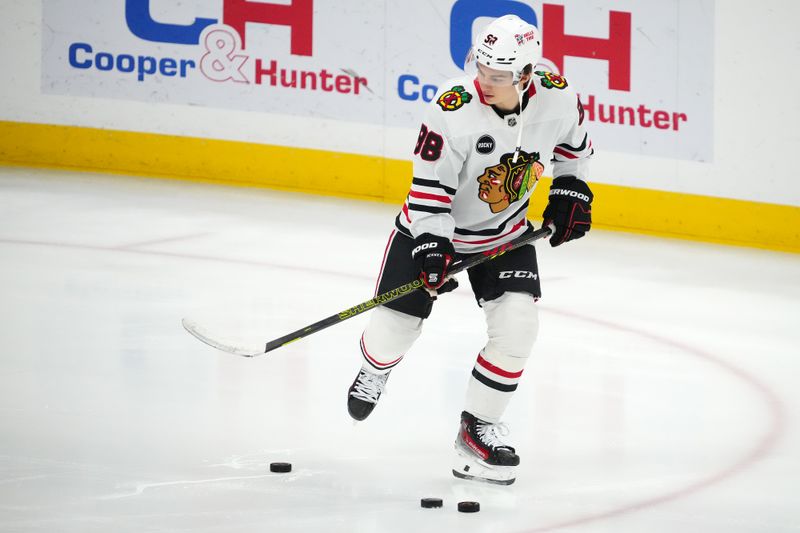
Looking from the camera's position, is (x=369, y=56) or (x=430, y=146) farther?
(x=369, y=56)

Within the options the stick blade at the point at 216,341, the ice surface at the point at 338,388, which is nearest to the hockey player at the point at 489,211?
the ice surface at the point at 338,388

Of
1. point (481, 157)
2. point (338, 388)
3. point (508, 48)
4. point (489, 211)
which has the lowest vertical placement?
point (338, 388)

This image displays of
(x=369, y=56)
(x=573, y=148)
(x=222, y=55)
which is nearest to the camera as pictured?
(x=573, y=148)

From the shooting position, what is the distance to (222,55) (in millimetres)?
7301

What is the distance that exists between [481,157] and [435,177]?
119 mm

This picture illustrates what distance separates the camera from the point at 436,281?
10.2ft

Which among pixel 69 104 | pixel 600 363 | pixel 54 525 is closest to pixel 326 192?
pixel 69 104

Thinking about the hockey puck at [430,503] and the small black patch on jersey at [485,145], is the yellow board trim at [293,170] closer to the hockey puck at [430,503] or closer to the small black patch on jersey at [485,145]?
the small black patch on jersey at [485,145]

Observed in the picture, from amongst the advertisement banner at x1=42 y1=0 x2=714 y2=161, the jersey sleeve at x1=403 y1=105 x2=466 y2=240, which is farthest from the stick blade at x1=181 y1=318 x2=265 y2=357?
the advertisement banner at x1=42 y1=0 x2=714 y2=161

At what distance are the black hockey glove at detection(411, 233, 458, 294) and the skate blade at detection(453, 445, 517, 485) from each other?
1.48 ft

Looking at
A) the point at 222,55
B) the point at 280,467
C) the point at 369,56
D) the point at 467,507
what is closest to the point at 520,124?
the point at 467,507

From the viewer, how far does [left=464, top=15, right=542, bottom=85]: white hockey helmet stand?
3.03 meters

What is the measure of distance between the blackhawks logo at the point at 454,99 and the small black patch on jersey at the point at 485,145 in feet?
Answer: 0.30

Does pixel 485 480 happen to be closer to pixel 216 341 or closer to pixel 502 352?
pixel 502 352
